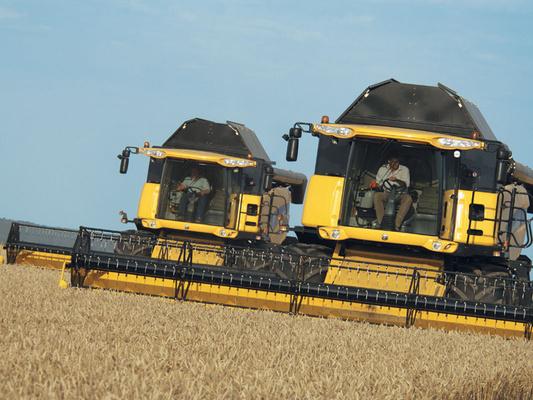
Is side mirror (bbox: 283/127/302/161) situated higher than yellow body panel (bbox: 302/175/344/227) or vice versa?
side mirror (bbox: 283/127/302/161)

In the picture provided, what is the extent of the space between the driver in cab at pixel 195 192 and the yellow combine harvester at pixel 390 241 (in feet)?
10.9

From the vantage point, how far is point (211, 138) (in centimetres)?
1944

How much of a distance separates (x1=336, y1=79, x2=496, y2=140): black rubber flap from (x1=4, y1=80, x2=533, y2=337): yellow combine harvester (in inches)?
0.5

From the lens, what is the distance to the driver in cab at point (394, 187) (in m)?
13.1

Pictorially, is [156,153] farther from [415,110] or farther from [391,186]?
[391,186]

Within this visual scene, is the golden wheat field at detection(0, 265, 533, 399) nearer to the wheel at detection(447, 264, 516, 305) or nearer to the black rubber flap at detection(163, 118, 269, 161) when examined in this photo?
the wheel at detection(447, 264, 516, 305)

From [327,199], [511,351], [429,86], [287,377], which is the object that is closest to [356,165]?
[327,199]

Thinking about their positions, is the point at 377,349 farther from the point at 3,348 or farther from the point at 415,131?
the point at 415,131

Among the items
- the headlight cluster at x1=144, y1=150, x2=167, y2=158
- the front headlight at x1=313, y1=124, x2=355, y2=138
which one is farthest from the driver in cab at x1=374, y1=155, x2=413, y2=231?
the headlight cluster at x1=144, y1=150, x2=167, y2=158

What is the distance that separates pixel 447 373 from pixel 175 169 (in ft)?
36.3

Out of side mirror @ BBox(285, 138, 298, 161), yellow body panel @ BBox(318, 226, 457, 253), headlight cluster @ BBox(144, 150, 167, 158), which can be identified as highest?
headlight cluster @ BBox(144, 150, 167, 158)

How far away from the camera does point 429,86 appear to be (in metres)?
14.0

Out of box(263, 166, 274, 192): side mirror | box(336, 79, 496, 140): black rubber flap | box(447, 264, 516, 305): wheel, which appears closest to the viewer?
box(447, 264, 516, 305): wheel

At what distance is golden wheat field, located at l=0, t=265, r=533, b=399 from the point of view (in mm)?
6047
